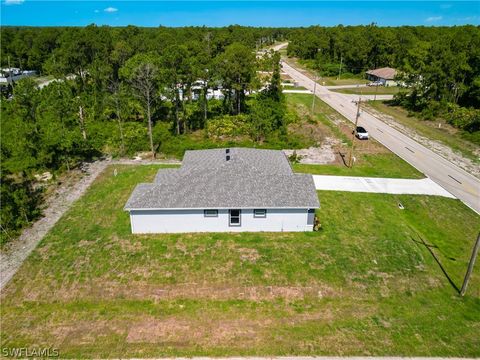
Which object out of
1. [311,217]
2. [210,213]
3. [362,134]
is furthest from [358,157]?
[210,213]

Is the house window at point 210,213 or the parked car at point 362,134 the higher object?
the parked car at point 362,134

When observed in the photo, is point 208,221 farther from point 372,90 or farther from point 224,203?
point 372,90

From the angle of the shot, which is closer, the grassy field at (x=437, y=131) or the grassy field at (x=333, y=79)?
the grassy field at (x=437, y=131)

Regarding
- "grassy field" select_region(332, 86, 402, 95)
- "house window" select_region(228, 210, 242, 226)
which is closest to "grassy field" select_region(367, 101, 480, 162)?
"grassy field" select_region(332, 86, 402, 95)

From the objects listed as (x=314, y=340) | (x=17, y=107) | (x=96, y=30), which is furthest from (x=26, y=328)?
(x=96, y=30)

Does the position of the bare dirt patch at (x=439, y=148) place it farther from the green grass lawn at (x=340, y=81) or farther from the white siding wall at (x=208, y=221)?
the green grass lawn at (x=340, y=81)

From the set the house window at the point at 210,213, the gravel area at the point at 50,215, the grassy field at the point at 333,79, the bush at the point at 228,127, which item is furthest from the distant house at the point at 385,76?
the house window at the point at 210,213

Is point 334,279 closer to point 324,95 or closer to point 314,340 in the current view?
point 314,340
